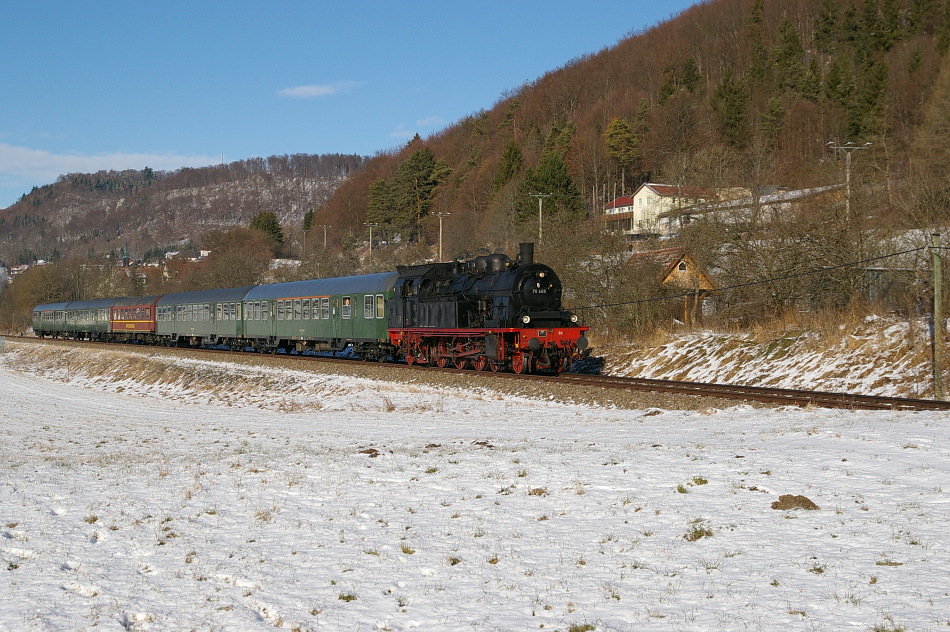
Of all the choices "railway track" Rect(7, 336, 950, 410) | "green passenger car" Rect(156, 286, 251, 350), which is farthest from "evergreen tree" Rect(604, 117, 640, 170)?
"railway track" Rect(7, 336, 950, 410)

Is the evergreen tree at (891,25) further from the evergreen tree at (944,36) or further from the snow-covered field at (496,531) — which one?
the snow-covered field at (496,531)

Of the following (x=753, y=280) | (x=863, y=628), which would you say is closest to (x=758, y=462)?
(x=863, y=628)

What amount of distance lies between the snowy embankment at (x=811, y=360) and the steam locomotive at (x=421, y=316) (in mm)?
4471

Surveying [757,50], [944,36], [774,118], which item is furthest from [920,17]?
[774,118]

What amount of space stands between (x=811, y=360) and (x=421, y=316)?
1385 centimetres

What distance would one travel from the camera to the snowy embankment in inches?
807

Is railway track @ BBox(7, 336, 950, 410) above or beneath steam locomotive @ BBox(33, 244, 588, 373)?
beneath

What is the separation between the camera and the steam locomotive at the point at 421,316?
83.5ft

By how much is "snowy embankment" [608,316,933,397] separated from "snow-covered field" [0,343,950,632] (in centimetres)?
621

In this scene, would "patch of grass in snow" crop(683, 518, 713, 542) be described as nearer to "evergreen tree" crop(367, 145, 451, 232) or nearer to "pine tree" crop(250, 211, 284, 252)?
"evergreen tree" crop(367, 145, 451, 232)

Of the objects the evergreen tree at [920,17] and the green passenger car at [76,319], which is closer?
the green passenger car at [76,319]

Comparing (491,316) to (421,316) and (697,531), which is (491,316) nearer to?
(421,316)

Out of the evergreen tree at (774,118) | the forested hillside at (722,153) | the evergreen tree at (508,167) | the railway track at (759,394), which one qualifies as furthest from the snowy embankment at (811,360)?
the evergreen tree at (508,167)

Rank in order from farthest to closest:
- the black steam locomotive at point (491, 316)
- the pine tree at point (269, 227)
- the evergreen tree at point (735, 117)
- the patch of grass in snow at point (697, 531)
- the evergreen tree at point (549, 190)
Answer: the pine tree at point (269, 227) → the evergreen tree at point (735, 117) → the evergreen tree at point (549, 190) → the black steam locomotive at point (491, 316) → the patch of grass in snow at point (697, 531)
